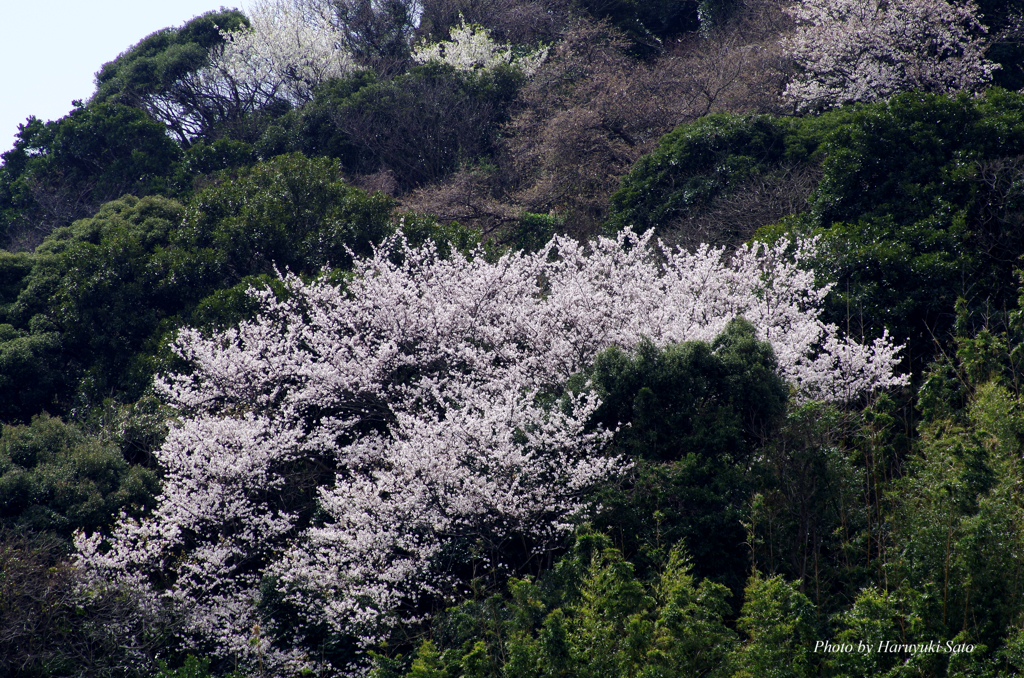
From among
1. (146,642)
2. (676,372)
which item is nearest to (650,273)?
(676,372)

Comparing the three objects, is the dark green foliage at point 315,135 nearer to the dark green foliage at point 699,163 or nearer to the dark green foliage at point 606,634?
the dark green foliage at point 699,163

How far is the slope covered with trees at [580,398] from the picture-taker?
7832 millimetres

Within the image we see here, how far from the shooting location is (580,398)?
1094cm

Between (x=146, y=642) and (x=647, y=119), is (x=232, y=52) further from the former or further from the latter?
(x=146, y=642)

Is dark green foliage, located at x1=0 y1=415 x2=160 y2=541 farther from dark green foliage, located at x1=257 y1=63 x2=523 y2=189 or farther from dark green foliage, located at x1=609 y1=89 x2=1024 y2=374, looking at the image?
dark green foliage, located at x1=257 y1=63 x2=523 y2=189

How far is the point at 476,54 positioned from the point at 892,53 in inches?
618

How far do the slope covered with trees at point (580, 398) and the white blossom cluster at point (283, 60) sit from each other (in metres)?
11.0

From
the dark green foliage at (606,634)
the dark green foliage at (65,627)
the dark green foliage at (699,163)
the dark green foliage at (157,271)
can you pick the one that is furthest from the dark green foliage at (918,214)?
the dark green foliage at (65,627)

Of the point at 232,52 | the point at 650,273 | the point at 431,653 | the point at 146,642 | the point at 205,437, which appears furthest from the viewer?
the point at 232,52

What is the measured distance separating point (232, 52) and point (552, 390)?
96.9 ft

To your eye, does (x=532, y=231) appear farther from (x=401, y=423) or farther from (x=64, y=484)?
(x=64, y=484)

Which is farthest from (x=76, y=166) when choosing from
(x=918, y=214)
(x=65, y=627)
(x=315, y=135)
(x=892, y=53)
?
(x=918, y=214)

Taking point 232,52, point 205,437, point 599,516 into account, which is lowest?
point 599,516

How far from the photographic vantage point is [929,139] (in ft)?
50.3
